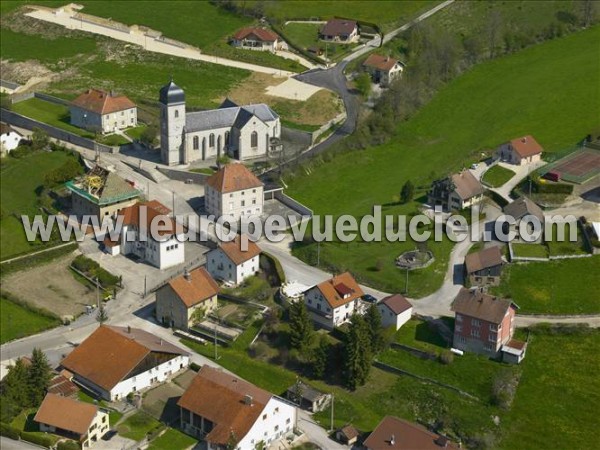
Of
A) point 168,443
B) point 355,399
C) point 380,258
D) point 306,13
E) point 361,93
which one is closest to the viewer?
point 168,443

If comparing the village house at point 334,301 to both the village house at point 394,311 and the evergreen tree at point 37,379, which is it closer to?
the village house at point 394,311

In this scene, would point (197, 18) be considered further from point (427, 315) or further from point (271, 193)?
point (427, 315)

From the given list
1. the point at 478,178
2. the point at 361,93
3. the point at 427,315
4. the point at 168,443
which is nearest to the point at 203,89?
the point at 361,93

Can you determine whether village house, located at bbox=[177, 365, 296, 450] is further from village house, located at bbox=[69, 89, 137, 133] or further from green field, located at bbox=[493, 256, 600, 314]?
village house, located at bbox=[69, 89, 137, 133]

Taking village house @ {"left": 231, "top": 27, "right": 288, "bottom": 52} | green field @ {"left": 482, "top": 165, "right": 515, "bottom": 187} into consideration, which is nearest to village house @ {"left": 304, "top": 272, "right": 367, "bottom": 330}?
green field @ {"left": 482, "top": 165, "right": 515, "bottom": 187}

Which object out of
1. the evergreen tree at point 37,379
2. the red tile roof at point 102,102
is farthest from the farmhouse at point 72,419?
the red tile roof at point 102,102

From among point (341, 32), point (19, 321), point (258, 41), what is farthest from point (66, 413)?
point (341, 32)

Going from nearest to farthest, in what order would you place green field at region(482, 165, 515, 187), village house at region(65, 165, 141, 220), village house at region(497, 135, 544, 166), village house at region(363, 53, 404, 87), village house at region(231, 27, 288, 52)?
village house at region(65, 165, 141, 220) → green field at region(482, 165, 515, 187) → village house at region(497, 135, 544, 166) → village house at region(363, 53, 404, 87) → village house at region(231, 27, 288, 52)
